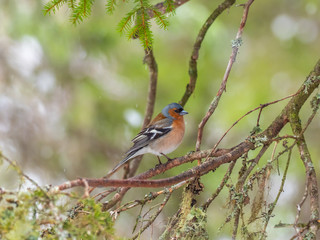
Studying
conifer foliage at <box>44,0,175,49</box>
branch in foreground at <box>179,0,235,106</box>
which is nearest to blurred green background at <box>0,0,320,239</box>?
branch in foreground at <box>179,0,235,106</box>

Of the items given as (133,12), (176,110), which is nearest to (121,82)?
(176,110)

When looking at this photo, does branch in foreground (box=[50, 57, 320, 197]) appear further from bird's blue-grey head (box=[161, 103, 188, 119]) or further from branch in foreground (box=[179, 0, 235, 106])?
bird's blue-grey head (box=[161, 103, 188, 119])

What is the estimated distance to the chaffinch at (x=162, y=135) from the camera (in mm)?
5285

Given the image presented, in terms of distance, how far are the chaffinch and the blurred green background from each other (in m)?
0.95

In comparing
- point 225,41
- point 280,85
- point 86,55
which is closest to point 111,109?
point 86,55

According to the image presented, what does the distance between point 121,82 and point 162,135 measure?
2.01 m

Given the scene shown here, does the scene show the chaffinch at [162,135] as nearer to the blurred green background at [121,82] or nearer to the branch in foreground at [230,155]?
the blurred green background at [121,82]

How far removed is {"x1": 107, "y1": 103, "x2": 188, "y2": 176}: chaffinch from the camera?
5285 mm

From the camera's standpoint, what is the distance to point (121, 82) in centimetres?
730

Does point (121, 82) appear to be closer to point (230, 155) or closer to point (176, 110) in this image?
point (176, 110)

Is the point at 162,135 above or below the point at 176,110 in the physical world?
below

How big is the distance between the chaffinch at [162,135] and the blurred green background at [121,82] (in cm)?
95

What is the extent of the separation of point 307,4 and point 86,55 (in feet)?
11.3

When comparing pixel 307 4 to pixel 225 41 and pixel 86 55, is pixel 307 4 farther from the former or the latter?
pixel 86 55
